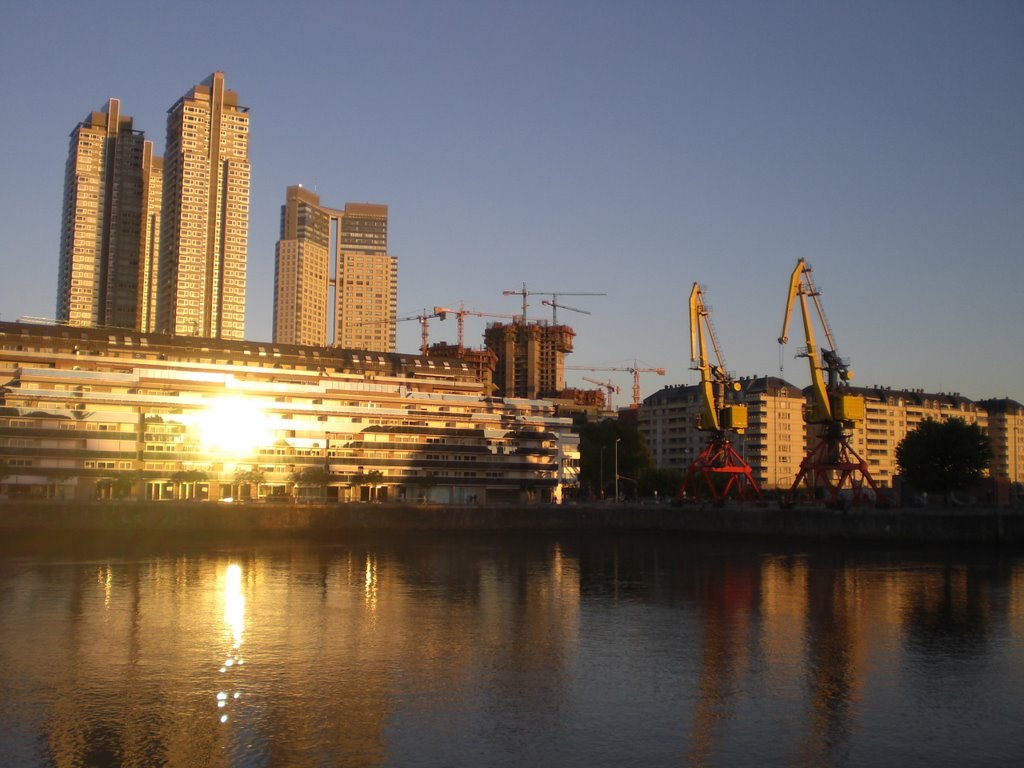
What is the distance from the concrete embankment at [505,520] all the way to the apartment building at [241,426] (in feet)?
57.9

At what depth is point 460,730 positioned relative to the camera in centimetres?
2261

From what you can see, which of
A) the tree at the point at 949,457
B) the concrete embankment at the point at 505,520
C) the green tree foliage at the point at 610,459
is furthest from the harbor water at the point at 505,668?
the green tree foliage at the point at 610,459

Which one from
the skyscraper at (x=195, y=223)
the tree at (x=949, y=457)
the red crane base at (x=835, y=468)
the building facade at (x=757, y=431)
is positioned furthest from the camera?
the skyscraper at (x=195, y=223)

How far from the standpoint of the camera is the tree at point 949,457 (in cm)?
9050

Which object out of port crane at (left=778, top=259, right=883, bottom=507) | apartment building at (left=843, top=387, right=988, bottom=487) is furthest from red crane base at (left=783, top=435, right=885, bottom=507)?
apartment building at (left=843, top=387, right=988, bottom=487)

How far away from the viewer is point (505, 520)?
9888 cm

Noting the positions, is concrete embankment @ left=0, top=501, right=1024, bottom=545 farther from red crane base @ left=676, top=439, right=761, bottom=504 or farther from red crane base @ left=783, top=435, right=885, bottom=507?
red crane base @ left=676, top=439, right=761, bottom=504

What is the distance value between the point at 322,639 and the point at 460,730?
12.7 meters

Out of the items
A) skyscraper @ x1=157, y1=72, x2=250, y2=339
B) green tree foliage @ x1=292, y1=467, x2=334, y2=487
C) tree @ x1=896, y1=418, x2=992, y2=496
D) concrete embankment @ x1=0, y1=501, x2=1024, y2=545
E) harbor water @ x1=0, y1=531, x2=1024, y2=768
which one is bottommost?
harbor water @ x1=0, y1=531, x2=1024, y2=768

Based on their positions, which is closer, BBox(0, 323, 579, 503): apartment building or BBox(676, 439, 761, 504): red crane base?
BBox(0, 323, 579, 503): apartment building

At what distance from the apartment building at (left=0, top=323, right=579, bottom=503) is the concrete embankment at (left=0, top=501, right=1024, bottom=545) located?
1764 cm

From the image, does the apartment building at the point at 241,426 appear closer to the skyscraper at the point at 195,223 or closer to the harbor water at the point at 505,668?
the harbor water at the point at 505,668

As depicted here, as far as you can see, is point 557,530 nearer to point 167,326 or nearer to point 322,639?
point 322,639

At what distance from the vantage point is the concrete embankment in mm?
75875
